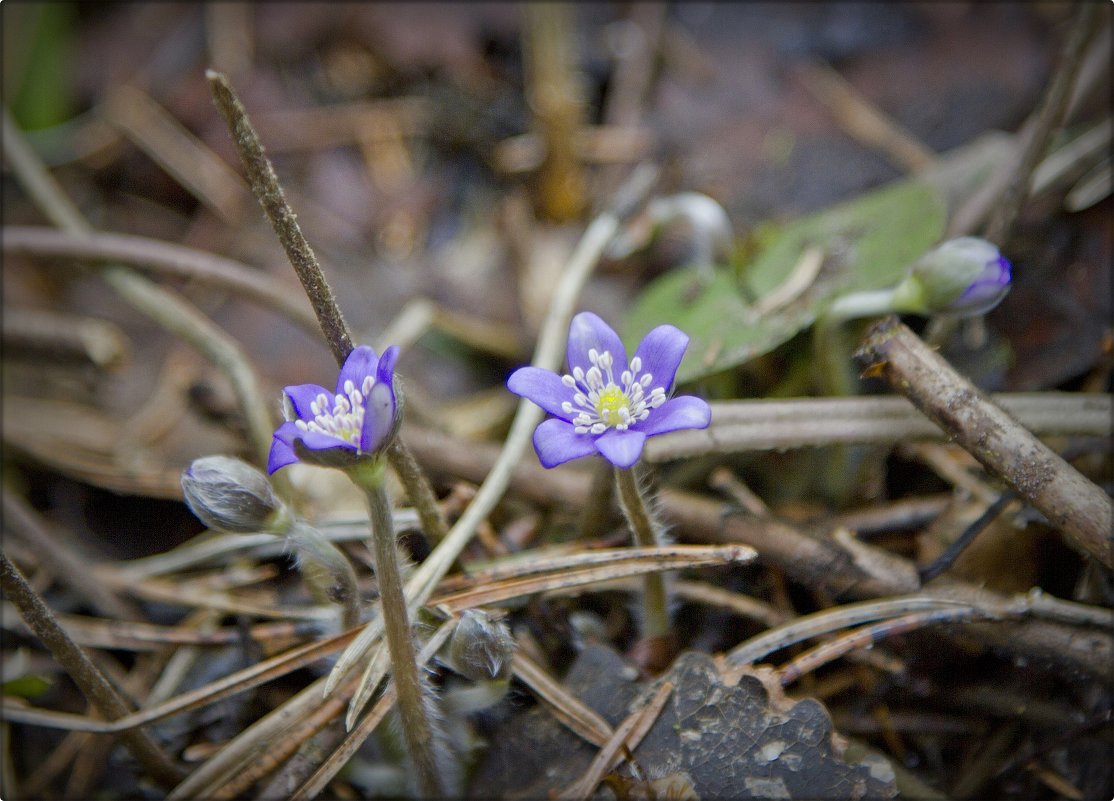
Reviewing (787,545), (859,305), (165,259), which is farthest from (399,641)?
(165,259)

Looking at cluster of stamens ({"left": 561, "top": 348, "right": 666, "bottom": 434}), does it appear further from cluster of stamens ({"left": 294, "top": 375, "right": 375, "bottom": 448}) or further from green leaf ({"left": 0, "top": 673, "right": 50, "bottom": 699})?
green leaf ({"left": 0, "top": 673, "right": 50, "bottom": 699})

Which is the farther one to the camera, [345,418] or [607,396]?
[607,396]

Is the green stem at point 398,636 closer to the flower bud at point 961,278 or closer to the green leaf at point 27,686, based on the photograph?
the green leaf at point 27,686

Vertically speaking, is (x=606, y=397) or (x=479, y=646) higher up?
(x=606, y=397)

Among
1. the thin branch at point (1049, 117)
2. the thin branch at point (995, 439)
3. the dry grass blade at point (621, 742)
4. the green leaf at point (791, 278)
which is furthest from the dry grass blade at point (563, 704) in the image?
the thin branch at point (1049, 117)

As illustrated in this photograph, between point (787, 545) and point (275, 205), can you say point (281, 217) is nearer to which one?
point (275, 205)

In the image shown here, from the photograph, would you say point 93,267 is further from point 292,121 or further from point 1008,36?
point 1008,36

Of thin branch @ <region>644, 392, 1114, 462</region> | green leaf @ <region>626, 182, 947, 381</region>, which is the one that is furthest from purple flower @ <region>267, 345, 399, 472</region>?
green leaf @ <region>626, 182, 947, 381</region>

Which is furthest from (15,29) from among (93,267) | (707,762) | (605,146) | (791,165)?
(707,762)

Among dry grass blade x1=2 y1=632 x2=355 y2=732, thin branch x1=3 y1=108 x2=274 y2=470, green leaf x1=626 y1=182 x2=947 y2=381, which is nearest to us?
dry grass blade x1=2 y1=632 x2=355 y2=732
